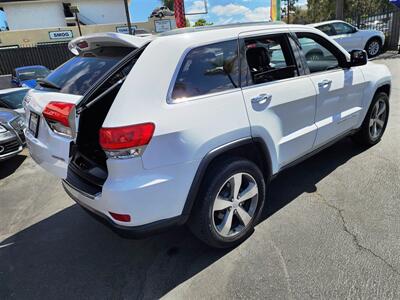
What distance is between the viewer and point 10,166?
5.81 m

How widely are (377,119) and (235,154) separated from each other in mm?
2847

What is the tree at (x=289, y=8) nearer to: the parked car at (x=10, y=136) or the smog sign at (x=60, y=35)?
the smog sign at (x=60, y=35)

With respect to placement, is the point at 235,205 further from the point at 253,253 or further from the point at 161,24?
the point at 161,24

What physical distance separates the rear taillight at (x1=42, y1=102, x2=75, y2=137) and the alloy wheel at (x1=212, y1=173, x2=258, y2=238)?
1.32m

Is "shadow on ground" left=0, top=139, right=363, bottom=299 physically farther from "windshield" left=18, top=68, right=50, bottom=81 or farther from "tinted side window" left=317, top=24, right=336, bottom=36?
"tinted side window" left=317, top=24, right=336, bottom=36

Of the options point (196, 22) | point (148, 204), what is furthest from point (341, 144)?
point (196, 22)

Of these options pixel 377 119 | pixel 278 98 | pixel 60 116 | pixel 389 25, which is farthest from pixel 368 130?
pixel 389 25

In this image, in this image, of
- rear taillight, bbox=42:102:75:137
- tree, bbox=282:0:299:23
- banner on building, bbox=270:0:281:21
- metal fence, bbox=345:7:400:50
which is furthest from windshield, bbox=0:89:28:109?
tree, bbox=282:0:299:23

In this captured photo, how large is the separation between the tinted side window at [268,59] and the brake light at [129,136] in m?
1.03

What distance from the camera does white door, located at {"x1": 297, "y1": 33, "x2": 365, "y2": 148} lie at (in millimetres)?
3482

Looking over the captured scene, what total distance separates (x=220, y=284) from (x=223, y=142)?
108 centimetres

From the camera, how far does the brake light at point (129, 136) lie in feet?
7.12

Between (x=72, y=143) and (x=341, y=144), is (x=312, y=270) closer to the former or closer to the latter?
(x=72, y=143)

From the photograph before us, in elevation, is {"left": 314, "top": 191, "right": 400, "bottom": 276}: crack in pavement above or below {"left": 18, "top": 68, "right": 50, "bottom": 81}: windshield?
below
